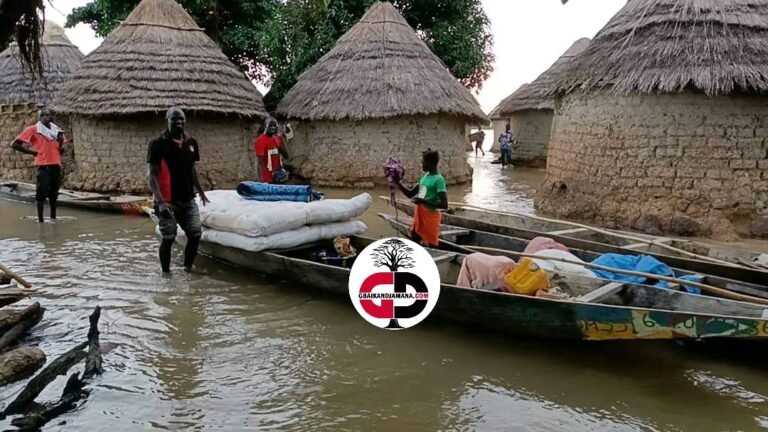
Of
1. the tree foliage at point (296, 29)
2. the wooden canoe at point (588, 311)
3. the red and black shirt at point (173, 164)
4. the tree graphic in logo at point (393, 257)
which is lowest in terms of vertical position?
the wooden canoe at point (588, 311)

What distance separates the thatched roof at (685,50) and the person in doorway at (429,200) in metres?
3.94

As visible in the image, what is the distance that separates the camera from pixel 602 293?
4344 millimetres

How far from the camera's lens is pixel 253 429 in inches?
134

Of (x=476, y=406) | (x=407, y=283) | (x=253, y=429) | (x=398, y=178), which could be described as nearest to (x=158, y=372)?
(x=253, y=429)

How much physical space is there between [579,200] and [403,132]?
15.5 feet

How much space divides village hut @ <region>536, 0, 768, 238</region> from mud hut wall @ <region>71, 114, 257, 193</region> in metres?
7.02

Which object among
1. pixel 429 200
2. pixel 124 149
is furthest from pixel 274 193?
pixel 124 149

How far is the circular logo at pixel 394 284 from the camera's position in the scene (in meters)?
4.26

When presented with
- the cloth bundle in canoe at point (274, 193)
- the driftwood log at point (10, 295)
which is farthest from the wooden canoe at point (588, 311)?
the driftwood log at point (10, 295)

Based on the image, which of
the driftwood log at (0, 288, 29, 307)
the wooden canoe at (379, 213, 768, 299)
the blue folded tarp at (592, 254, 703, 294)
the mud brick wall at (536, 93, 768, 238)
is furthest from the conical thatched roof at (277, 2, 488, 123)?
the driftwood log at (0, 288, 29, 307)

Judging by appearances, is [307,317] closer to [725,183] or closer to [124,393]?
[124,393]

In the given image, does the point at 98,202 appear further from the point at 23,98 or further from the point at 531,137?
the point at 531,137

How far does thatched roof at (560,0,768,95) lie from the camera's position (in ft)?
25.4

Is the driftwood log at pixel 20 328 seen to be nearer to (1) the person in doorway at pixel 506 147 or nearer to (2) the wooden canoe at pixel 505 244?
(2) the wooden canoe at pixel 505 244
